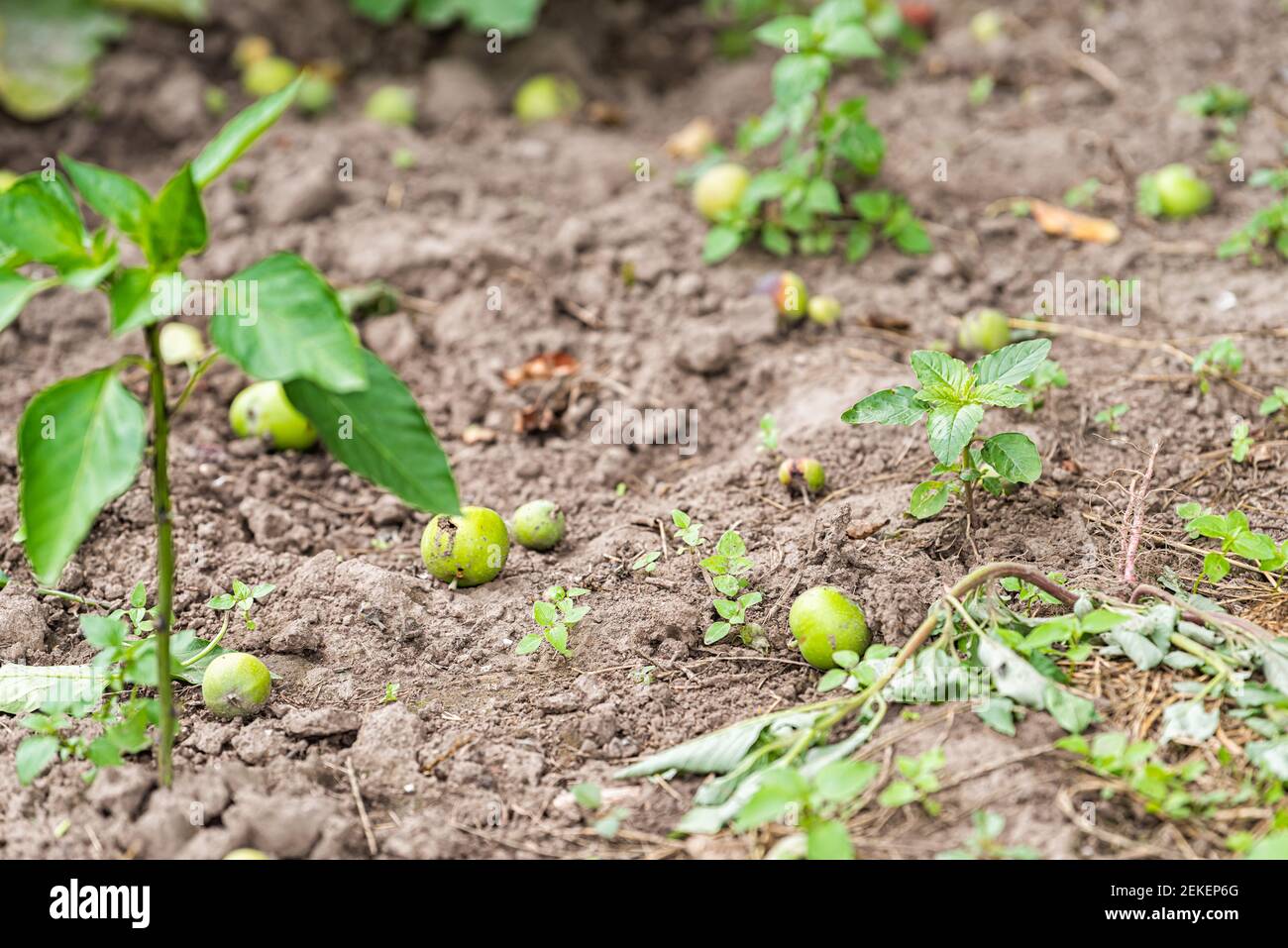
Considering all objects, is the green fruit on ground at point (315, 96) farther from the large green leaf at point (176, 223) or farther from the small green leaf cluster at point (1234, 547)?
the small green leaf cluster at point (1234, 547)

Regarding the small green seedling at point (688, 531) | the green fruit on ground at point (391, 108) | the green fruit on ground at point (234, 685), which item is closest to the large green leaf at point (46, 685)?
the green fruit on ground at point (234, 685)

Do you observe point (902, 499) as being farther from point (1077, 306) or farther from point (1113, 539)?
point (1077, 306)

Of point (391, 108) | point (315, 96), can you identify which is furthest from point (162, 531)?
point (315, 96)

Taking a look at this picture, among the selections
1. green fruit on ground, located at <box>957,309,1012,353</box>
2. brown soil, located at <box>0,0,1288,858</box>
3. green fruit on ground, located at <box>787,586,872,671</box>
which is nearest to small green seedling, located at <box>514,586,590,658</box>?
brown soil, located at <box>0,0,1288,858</box>

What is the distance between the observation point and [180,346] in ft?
12.4

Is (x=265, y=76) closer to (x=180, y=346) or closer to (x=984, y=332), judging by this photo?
(x=180, y=346)

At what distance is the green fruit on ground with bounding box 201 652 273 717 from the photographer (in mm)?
2445

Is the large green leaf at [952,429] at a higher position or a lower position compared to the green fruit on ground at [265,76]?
lower

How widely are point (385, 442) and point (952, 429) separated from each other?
118cm

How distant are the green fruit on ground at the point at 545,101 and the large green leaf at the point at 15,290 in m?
3.43

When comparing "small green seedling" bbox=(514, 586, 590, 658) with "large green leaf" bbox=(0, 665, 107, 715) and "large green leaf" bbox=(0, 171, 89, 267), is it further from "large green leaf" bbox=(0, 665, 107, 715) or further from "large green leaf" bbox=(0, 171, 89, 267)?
"large green leaf" bbox=(0, 171, 89, 267)

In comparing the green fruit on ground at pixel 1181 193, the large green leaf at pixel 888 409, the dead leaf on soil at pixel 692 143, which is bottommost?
the large green leaf at pixel 888 409

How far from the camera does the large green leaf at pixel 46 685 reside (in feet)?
7.79

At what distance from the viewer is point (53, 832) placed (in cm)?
218
